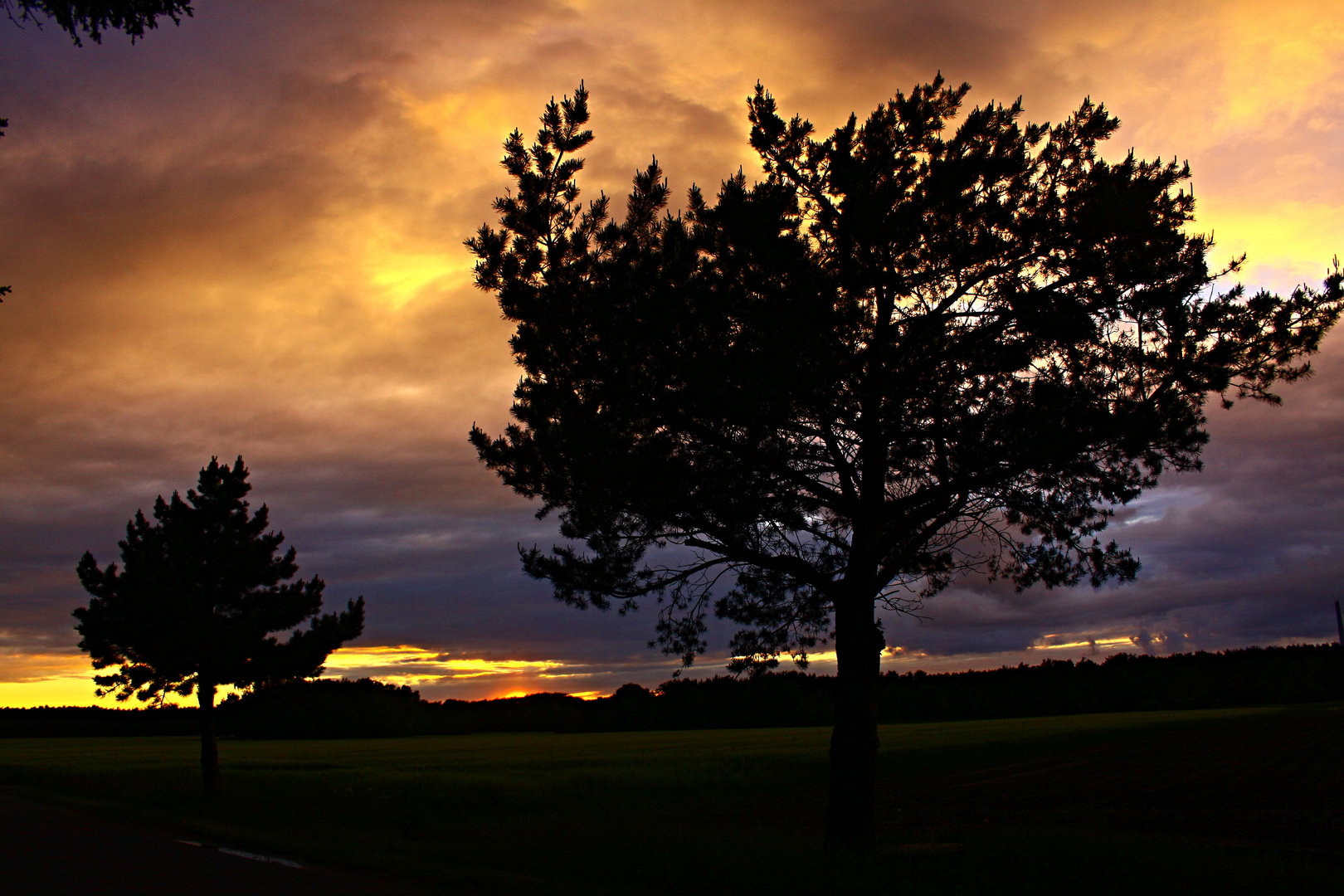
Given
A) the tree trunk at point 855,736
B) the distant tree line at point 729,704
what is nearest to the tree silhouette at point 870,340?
the tree trunk at point 855,736

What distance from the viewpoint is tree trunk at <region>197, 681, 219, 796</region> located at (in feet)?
91.4

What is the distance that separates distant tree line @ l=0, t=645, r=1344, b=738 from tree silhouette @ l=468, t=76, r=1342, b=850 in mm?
76876

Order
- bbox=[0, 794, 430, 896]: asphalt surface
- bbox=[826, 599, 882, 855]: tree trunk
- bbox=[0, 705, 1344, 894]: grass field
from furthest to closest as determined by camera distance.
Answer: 1. bbox=[826, 599, 882, 855]: tree trunk
2. bbox=[0, 705, 1344, 894]: grass field
3. bbox=[0, 794, 430, 896]: asphalt surface

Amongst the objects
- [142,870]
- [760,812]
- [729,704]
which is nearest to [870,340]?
[142,870]

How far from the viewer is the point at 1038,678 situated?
511 ft

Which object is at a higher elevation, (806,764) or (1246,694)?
(806,764)

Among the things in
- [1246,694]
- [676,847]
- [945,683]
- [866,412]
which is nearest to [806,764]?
[676,847]

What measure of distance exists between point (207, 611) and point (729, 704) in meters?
99.3

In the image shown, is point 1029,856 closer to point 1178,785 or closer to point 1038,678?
point 1178,785

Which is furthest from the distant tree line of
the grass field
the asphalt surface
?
the asphalt surface

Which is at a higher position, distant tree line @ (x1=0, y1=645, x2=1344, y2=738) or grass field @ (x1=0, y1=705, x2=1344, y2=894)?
grass field @ (x1=0, y1=705, x2=1344, y2=894)

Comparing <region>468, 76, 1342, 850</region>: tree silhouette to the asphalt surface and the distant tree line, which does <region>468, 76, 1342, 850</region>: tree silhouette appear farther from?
the distant tree line

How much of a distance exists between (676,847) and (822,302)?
318 inches

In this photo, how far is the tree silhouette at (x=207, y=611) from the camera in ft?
90.6
